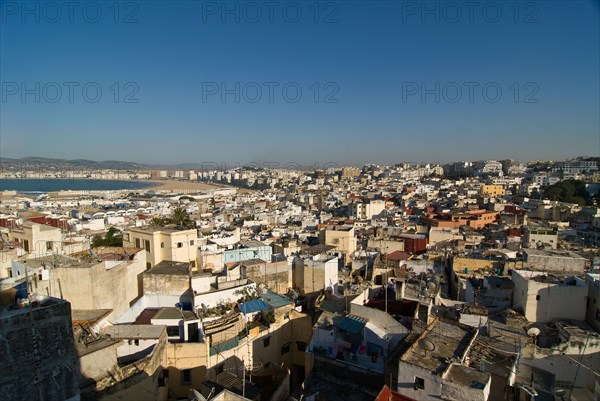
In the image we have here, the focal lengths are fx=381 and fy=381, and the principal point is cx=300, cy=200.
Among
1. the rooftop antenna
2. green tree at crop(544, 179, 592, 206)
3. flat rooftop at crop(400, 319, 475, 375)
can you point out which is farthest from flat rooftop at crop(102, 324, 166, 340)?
green tree at crop(544, 179, 592, 206)

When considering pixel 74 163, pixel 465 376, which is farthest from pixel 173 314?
pixel 74 163

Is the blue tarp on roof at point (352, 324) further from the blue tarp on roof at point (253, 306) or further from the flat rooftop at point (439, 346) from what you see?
the blue tarp on roof at point (253, 306)

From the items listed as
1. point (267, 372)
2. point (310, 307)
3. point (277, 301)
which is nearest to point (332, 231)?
point (310, 307)

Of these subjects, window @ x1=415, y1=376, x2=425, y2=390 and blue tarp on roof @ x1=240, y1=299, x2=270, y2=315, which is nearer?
window @ x1=415, y1=376, x2=425, y2=390

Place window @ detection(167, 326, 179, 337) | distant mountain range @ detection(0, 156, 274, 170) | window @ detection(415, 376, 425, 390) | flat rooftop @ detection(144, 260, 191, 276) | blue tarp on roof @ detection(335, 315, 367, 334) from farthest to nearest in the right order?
distant mountain range @ detection(0, 156, 274, 170)
flat rooftop @ detection(144, 260, 191, 276)
window @ detection(167, 326, 179, 337)
blue tarp on roof @ detection(335, 315, 367, 334)
window @ detection(415, 376, 425, 390)

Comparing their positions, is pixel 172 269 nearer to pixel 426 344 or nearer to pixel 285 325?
pixel 285 325

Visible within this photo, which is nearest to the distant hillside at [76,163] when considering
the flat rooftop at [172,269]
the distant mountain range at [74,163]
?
the distant mountain range at [74,163]

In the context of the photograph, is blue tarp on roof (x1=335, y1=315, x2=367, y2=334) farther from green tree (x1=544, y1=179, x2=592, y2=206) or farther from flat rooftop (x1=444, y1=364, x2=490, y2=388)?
green tree (x1=544, y1=179, x2=592, y2=206)

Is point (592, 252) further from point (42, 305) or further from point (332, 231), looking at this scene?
point (42, 305)
